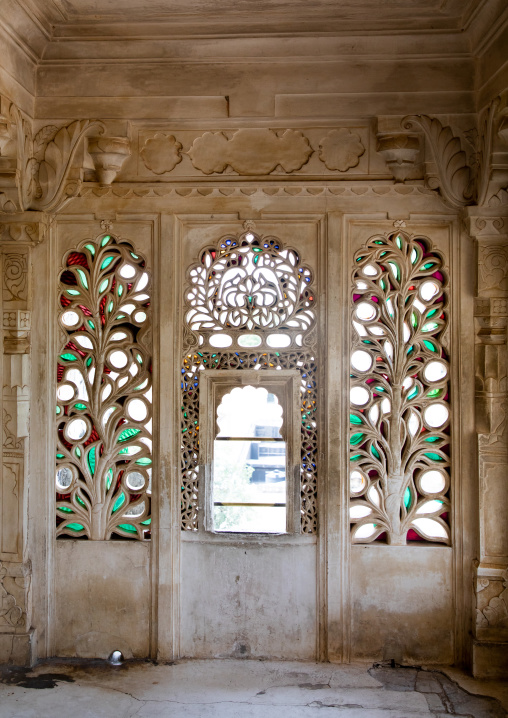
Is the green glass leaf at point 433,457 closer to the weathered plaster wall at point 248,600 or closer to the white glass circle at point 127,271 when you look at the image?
the weathered plaster wall at point 248,600

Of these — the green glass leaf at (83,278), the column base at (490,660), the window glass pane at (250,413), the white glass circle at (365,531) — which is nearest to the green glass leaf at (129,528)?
the window glass pane at (250,413)

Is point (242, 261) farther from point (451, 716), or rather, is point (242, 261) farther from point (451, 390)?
point (451, 716)

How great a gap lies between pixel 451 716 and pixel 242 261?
8.37 feet

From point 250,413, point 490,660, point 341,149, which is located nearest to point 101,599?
point 250,413

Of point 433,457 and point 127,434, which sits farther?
point 127,434

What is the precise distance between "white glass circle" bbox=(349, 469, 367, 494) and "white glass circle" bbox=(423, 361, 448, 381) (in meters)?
0.66

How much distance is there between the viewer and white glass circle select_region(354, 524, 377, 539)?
386cm

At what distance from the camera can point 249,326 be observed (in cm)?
387

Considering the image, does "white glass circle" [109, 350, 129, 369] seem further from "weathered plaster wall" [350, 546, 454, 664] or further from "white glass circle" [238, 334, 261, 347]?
"weathered plaster wall" [350, 546, 454, 664]

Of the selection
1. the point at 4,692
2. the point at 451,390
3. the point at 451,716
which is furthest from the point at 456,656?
the point at 4,692

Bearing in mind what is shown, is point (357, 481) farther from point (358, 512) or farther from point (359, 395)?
point (359, 395)

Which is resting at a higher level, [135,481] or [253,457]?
[253,457]

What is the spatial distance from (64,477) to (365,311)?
1.98 m

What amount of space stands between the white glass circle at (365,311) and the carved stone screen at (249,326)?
26 centimetres
